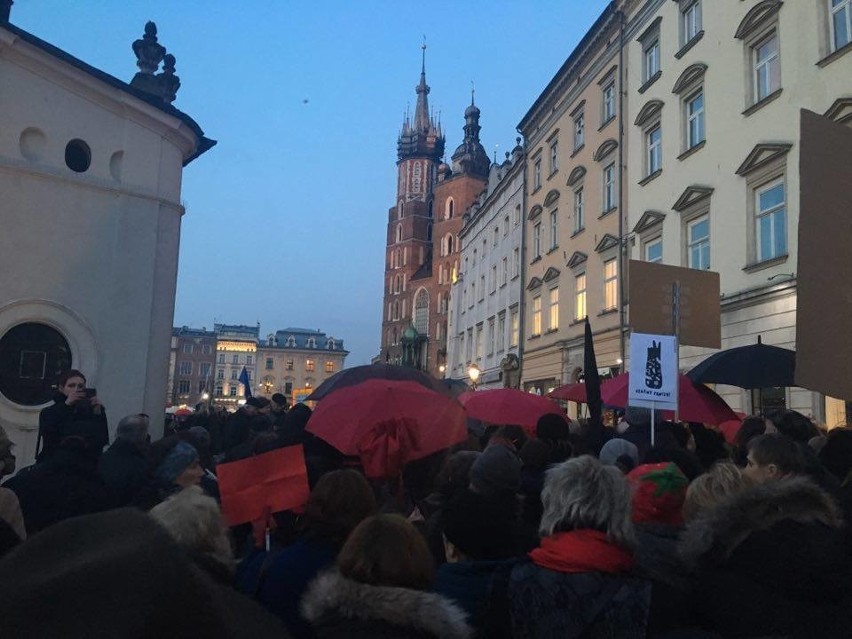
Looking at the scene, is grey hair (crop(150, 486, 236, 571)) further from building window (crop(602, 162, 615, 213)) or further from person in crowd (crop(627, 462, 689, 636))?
building window (crop(602, 162, 615, 213))

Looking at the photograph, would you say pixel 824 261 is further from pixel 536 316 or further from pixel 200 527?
pixel 536 316

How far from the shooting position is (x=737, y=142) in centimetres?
1669

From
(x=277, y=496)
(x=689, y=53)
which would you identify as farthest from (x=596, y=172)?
(x=277, y=496)

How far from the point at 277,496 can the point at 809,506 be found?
2961 mm

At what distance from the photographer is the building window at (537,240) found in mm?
30516

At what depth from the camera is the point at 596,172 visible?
24875mm

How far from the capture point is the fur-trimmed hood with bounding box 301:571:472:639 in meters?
2.35

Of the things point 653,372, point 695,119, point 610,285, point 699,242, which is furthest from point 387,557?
point 610,285

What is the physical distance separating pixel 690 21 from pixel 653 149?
12.0ft

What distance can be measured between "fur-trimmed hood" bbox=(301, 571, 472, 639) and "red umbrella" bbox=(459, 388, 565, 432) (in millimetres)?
6684

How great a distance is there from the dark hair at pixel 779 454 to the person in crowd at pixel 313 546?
2178 millimetres

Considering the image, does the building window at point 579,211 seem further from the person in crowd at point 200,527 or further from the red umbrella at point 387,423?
the person in crowd at point 200,527

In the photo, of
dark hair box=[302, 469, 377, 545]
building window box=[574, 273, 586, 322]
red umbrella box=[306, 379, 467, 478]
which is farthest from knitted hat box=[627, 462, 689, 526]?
building window box=[574, 273, 586, 322]

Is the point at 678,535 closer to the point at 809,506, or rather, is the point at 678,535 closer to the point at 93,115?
the point at 809,506
